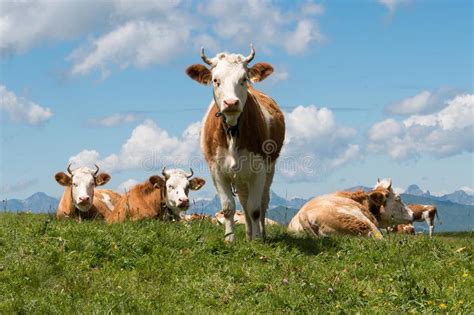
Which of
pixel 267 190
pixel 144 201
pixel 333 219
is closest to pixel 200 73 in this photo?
pixel 267 190

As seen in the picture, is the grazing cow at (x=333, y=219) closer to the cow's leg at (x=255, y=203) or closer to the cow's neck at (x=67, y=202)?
the cow's leg at (x=255, y=203)

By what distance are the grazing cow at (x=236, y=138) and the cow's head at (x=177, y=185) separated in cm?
401

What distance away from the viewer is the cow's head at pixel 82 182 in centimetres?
1814

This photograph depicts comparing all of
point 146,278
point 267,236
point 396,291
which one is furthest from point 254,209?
point 396,291

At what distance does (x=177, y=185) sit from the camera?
17.4m

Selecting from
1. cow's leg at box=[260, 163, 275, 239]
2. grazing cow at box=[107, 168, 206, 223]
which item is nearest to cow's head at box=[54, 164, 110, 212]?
grazing cow at box=[107, 168, 206, 223]

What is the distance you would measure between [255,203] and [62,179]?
28.2 ft

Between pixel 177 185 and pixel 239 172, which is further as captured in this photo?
pixel 177 185

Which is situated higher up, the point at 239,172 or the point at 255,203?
the point at 239,172

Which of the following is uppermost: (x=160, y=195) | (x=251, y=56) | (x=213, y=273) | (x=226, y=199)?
(x=251, y=56)

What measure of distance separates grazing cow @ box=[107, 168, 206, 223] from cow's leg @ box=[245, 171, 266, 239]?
15.5 feet

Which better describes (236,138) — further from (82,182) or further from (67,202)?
(67,202)

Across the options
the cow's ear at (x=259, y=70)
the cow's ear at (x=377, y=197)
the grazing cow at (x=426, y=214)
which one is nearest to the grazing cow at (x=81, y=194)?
the cow's ear at (x=259, y=70)

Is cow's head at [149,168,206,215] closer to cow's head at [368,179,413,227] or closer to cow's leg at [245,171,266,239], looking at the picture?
Result: cow's leg at [245,171,266,239]
